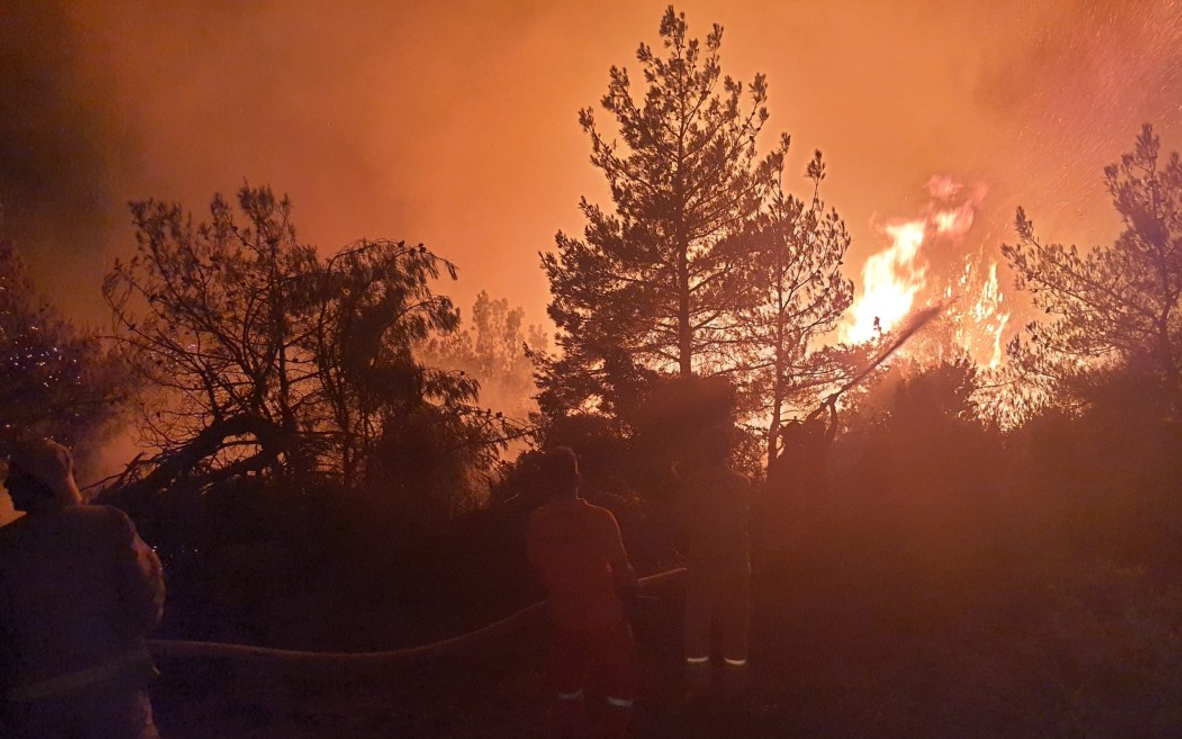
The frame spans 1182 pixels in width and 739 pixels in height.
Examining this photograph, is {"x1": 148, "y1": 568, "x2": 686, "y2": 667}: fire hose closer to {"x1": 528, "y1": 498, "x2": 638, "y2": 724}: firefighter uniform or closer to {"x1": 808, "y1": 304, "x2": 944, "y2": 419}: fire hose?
{"x1": 528, "y1": 498, "x2": 638, "y2": 724}: firefighter uniform

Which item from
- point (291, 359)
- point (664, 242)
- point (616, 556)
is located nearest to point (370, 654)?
point (616, 556)

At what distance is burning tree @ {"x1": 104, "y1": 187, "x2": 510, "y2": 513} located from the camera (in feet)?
46.6

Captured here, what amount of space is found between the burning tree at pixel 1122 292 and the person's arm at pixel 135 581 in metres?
22.1

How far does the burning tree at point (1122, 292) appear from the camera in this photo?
21047 millimetres

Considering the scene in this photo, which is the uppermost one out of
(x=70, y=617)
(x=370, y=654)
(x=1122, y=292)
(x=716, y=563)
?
(x=1122, y=292)

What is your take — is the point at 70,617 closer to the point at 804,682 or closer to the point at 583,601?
the point at 583,601

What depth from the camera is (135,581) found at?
3971 mm

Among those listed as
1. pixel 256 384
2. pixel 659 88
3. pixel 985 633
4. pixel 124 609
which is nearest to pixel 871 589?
pixel 985 633

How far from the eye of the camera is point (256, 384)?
1485cm

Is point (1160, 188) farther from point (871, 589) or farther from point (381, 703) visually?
point (381, 703)

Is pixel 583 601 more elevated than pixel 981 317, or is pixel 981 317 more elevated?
pixel 981 317

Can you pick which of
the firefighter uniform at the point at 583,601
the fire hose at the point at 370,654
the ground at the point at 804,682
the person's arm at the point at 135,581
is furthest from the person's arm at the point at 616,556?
the person's arm at the point at 135,581

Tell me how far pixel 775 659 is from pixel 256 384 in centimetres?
1015

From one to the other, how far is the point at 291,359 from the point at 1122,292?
19.3m
